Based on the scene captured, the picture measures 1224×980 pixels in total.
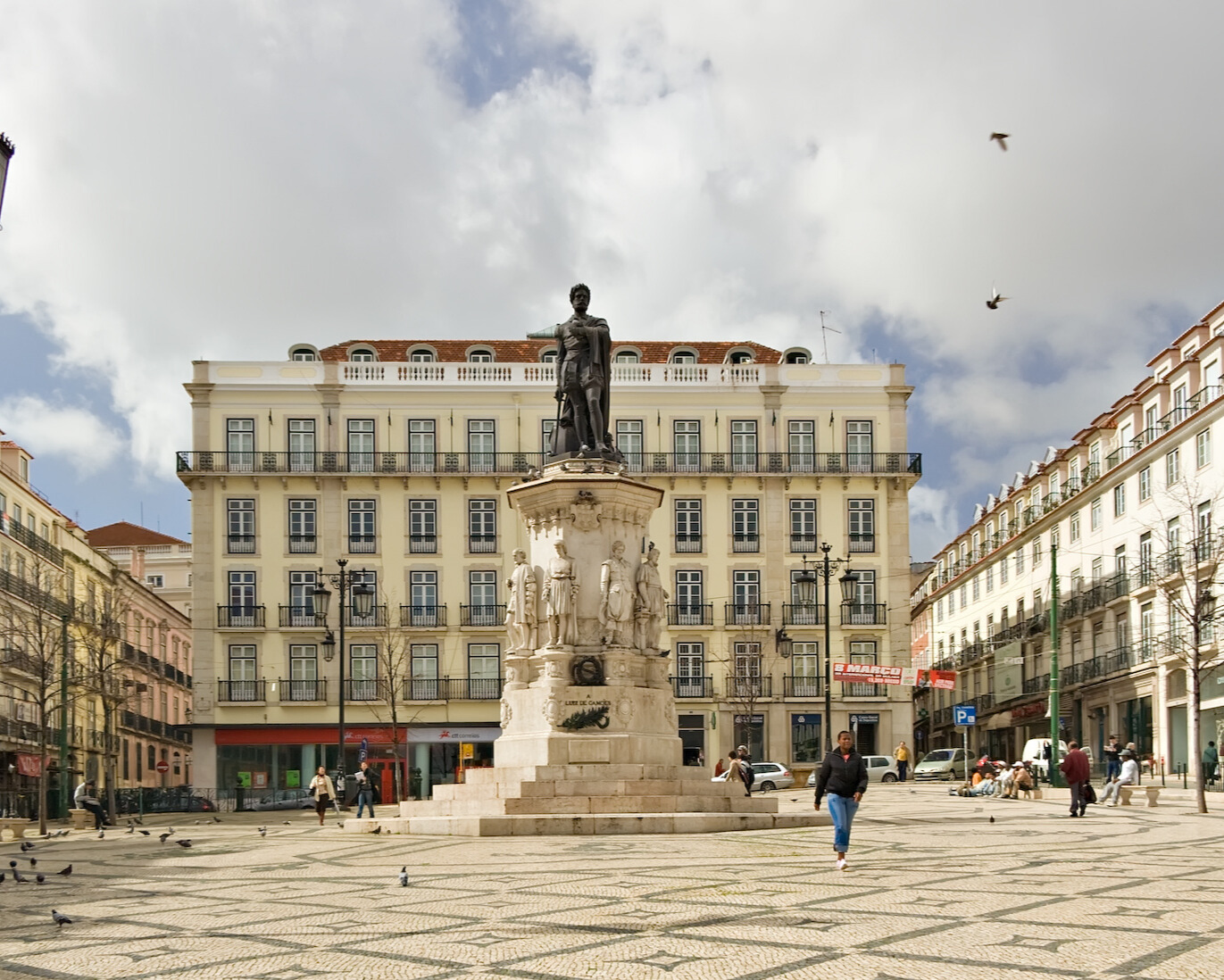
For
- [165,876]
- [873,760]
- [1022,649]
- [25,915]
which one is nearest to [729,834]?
[165,876]

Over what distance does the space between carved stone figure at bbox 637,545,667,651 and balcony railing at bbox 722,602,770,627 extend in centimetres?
3637

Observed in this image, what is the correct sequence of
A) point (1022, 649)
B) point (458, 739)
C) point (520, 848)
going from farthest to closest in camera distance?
1. point (1022, 649)
2. point (458, 739)
3. point (520, 848)

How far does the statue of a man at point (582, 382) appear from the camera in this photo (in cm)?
2456

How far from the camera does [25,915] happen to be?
41.2ft

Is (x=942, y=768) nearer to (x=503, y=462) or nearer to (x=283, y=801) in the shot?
(x=503, y=462)

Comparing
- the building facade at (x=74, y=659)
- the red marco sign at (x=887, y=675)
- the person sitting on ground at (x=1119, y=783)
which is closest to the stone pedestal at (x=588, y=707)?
the person sitting on ground at (x=1119, y=783)

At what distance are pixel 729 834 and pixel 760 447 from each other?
1621 inches

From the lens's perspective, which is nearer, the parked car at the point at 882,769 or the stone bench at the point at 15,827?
the stone bench at the point at 15,827

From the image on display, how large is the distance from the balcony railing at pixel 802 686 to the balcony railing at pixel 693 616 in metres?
3.65

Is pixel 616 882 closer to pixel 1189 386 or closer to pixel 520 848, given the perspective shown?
pixel 520 848

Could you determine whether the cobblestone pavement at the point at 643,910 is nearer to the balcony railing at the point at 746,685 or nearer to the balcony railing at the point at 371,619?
the balcony railing at the point at 746,685

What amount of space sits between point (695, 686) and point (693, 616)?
2692 millimetres

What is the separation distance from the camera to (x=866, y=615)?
59312 mm

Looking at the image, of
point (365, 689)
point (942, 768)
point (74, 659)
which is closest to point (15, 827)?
point (74, 659)
